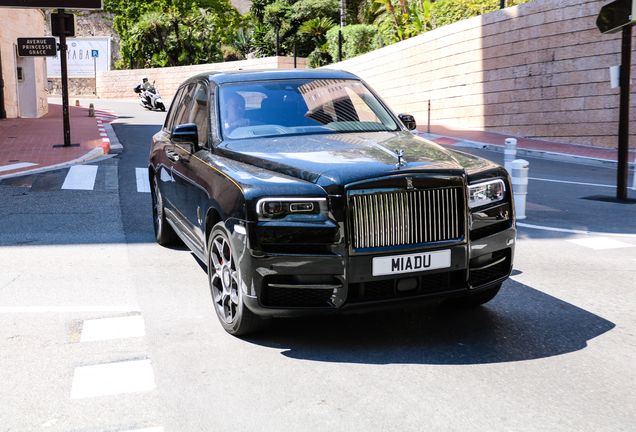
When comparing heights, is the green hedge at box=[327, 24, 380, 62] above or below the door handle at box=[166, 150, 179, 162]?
above

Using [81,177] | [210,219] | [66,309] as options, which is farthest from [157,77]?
[210,219]

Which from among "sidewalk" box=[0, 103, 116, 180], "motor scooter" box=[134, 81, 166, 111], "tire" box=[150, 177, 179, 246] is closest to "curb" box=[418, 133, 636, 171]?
"sidewalk" box=[0, 103, 116, 180]

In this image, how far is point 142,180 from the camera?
37.4 feet

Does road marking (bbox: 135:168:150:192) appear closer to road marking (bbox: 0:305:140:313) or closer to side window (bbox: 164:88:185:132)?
side window (bbox: 164:88:185:132)

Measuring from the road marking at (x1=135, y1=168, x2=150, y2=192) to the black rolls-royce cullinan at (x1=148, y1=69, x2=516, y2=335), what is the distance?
6.12 m

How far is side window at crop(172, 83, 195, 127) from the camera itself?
5953 millimetres

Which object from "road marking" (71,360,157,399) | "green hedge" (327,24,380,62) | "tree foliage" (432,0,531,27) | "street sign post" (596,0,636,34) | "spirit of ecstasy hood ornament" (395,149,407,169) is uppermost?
"green hedge" (327,24,380,62)

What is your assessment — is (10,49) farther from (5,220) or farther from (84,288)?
(84,288)

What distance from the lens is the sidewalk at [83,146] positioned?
13430mm

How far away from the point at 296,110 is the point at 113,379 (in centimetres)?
251

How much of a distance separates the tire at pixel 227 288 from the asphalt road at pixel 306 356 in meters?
0.12

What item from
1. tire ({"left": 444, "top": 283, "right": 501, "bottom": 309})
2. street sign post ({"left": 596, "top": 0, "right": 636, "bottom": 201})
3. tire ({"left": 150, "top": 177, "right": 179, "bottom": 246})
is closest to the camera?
tire ({"left": 444, "top": 283, "right": 501, "bottom": 309})

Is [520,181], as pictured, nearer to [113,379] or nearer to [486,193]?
[486,193]

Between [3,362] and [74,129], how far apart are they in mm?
17917
